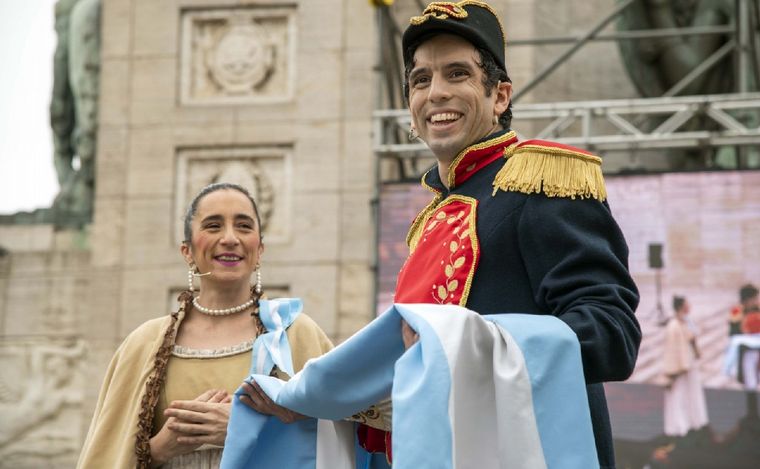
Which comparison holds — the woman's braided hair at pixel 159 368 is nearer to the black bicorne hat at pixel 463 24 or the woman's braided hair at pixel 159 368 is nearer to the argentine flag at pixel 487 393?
the black bicorne hat at pixel 463 24

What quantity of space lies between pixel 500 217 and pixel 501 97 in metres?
0.36

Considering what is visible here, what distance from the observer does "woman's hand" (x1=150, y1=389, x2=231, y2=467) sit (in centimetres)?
472

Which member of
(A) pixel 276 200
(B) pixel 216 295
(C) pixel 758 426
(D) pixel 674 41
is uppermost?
(D) pixel 674 41

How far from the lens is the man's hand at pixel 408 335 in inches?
123

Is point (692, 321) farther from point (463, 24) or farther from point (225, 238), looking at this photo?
point (463, 24)

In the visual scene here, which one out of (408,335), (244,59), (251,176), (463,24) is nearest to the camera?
(408,335)

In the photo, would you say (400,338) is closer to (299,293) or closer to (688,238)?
(688,238)

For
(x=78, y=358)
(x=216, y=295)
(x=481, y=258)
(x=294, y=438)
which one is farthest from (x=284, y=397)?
(x=78, y=358)

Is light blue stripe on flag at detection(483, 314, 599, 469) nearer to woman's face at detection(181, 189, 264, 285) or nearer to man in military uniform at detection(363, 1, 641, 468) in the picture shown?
man in military uniform at detection(363, 1, 641, 468)

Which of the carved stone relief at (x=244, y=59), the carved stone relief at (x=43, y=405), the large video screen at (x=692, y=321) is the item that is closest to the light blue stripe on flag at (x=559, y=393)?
the large video screen at (x=692, y=321)

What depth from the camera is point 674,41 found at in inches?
473

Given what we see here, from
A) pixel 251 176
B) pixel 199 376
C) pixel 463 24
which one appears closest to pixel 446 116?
pixel 463 24

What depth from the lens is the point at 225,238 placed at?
16.7 ft

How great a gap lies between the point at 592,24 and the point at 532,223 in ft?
31.8
